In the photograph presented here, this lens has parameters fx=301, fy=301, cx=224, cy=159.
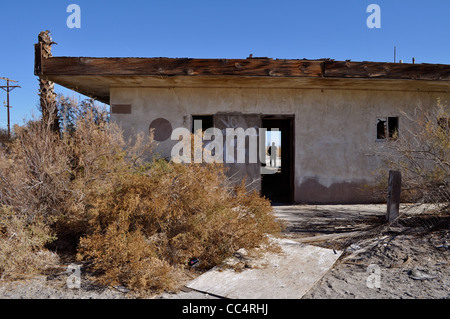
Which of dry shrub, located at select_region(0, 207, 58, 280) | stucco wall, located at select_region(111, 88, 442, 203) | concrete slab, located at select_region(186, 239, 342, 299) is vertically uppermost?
stucco wall, located at select_region(111, 88, 442, 203)

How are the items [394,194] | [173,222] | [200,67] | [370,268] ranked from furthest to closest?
[200,67], [394,194], [173,222], [370,268]

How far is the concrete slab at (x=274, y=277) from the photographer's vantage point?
10.4ft

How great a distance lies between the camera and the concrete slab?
3.17 m

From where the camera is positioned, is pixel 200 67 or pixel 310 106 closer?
pixel 200 67

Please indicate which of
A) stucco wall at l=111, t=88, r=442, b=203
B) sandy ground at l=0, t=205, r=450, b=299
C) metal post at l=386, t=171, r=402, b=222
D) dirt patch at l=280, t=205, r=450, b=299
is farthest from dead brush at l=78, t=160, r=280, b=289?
stucco wall at l=111, t=88, r=442, b=203

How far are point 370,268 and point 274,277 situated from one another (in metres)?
1.27

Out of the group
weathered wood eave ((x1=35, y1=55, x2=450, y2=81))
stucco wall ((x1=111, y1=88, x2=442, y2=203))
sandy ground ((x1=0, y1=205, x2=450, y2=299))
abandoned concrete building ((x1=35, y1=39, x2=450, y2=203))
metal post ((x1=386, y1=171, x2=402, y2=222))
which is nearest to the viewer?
sandy ground ((x1=0, y1=205, x2=450, y2=299))

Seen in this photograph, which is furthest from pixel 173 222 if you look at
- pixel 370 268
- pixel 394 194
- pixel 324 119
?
pixel 324 119

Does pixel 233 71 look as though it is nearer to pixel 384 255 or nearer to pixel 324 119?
pixel 324 119

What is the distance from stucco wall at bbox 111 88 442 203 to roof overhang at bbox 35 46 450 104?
1.80 ft

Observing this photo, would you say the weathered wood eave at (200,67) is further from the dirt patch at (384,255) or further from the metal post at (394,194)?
the dirt patch at (384,255)

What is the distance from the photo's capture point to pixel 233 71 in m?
6.90

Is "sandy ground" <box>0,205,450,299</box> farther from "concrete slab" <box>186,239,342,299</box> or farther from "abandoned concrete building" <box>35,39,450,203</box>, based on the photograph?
"abandoned concrete building" <box>35,39,450,203</box>
